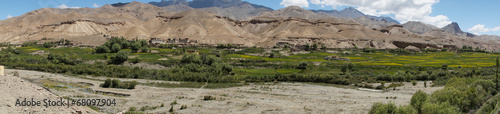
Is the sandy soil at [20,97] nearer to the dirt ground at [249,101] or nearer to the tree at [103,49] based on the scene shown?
the dirt ground at [249,101]

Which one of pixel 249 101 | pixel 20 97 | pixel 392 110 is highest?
pixel 20 97

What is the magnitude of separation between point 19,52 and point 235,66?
Result: 70961 millimetres

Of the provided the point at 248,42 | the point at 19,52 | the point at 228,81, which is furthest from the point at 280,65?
the point at 248,42

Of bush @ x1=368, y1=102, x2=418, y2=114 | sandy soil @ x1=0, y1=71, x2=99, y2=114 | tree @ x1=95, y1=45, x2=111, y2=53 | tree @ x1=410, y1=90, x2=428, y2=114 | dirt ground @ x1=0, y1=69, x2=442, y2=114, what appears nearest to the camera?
sandy soil @ x1=0, y1=71, x2=99, y2=114

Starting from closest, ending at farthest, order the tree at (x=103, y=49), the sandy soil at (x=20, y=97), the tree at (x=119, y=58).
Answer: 1. the sandy soil at (x=20, y=97)
2. the tree at (x=119, y=58)
3. the tree at (x=103, y=49)

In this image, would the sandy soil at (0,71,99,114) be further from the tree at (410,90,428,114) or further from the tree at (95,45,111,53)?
the tree at (95,45,111,53)

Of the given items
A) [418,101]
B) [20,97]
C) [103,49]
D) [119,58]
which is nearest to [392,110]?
[418,101]

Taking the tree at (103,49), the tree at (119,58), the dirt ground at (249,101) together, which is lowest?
the dirt ground at (249,101)

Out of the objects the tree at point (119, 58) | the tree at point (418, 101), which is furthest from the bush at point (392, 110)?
the tree at point (119, 58)

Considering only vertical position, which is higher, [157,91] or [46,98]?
[46,98]

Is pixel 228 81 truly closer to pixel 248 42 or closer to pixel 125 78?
pixel 125 78

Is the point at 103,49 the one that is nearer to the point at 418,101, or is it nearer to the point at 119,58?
the point at 119,58

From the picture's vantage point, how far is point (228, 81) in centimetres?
5659

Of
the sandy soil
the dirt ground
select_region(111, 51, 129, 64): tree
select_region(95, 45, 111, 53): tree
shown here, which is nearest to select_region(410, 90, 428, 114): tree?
the dirt ground
